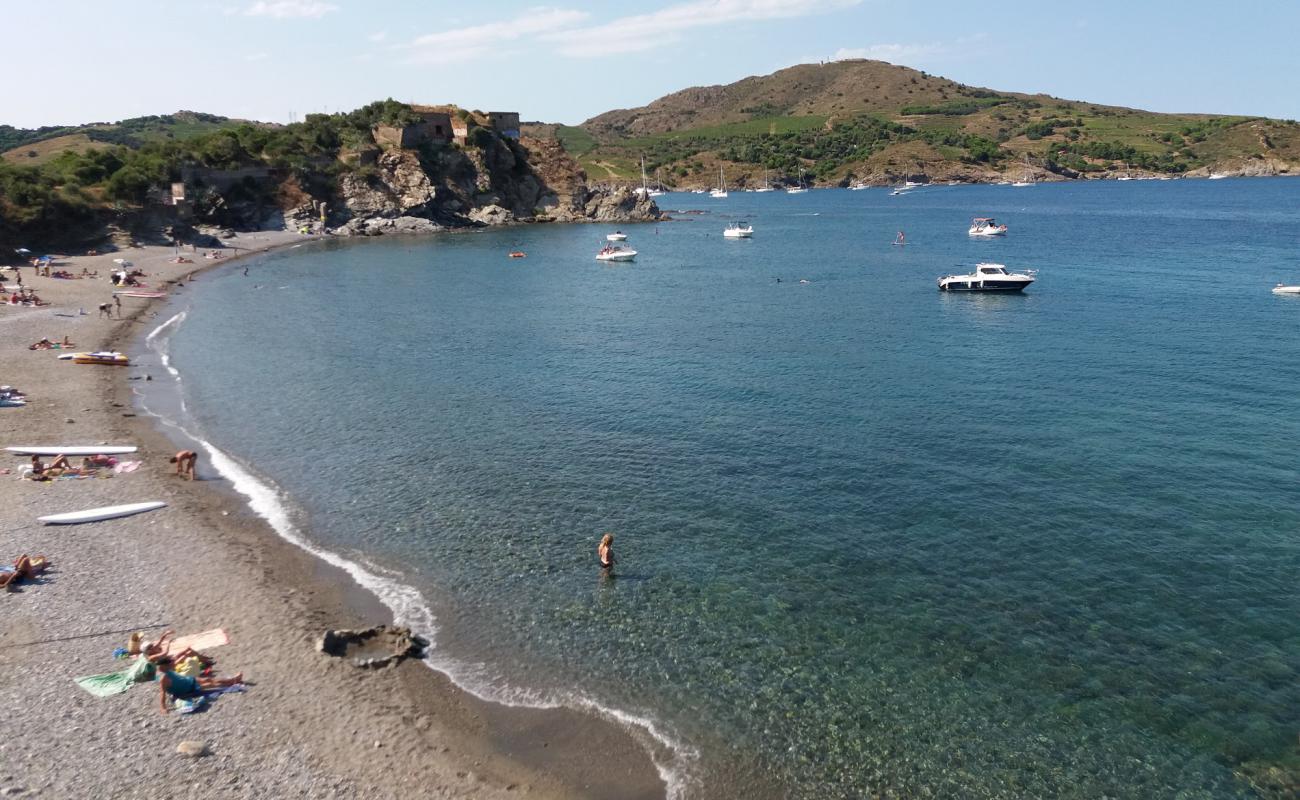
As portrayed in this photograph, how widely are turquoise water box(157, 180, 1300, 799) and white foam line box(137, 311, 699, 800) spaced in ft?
0.74

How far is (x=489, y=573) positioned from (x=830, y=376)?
28.1 m

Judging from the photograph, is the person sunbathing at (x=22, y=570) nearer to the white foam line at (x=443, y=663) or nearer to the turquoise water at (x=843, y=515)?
the white foam line at (x=443, y=663)

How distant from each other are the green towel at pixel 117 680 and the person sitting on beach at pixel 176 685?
1.01 ft

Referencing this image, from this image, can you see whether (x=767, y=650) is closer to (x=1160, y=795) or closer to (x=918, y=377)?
(x=1160, y=795)

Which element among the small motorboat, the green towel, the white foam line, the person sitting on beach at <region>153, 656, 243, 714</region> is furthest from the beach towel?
the small motorboat

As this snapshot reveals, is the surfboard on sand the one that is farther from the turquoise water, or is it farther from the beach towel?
the beach towel

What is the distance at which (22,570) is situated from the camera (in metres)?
23.7

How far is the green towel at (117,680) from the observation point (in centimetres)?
1880

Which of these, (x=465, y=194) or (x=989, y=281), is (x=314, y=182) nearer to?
(x=465, y=194)

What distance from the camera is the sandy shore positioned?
16531mm

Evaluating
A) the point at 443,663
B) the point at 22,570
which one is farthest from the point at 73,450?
the point at 443,663

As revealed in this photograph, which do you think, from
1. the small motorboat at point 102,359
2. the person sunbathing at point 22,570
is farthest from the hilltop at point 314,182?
the person sunbathing at point 22,570

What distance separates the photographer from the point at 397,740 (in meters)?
17.9

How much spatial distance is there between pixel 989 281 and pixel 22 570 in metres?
74.6
